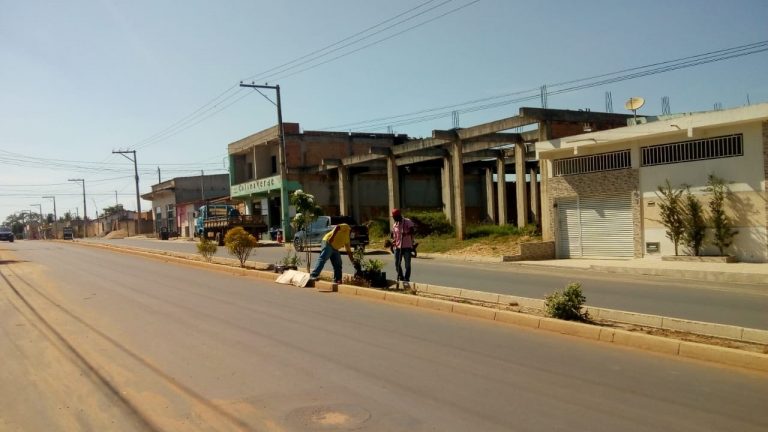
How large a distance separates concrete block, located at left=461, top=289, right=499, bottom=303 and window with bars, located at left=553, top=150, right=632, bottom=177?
37.6 feet

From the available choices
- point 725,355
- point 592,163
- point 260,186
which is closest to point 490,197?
point 260,186

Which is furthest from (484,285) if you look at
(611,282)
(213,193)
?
(213,193)

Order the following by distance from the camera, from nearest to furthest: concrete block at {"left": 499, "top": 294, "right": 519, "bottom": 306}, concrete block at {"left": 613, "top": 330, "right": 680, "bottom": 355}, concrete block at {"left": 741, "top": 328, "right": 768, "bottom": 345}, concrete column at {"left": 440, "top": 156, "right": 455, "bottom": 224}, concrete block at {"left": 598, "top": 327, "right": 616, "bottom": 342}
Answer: concrete block at {"left": 613, "top": 330, "right": 680, "bottom": 355} → concrete block at {"left": 741, "top": 328, "right": 768, "bottom": 345} → concrete block at {"left": 598, "top": 327, "right": 616, "bottom": 342} → concrete block at {"left": 499, "top": 294, "right": 519, "bottom": 306} → concrete column at {"left": 440, "top": 156, "right": 455, "bottom": 224}

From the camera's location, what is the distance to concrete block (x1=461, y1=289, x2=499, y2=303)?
11.0 metres

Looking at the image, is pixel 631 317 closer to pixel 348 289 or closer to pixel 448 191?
pixel 348 289

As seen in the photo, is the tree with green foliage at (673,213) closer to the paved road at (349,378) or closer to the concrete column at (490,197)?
the paved road at (349,378)

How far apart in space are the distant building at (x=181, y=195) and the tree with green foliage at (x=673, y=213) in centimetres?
5727

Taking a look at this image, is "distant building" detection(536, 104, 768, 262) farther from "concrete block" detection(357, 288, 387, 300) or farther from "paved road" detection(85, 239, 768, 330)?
"concrete block" detection(357, 288, 387, 300)

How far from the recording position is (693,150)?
61.0 ft

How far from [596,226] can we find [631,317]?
13671 mm

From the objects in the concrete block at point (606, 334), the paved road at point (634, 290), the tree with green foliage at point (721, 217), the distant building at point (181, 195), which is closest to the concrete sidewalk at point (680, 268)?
the paved road at point (634, 290)

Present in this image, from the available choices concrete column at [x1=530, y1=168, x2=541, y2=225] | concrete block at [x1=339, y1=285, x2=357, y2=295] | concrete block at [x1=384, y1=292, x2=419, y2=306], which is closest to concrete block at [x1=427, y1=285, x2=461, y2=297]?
concrete block at [x1=384, y1=292, x2=419, y2=306]

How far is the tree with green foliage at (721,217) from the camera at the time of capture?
17.8 metres

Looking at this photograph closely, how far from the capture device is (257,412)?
5.21m
